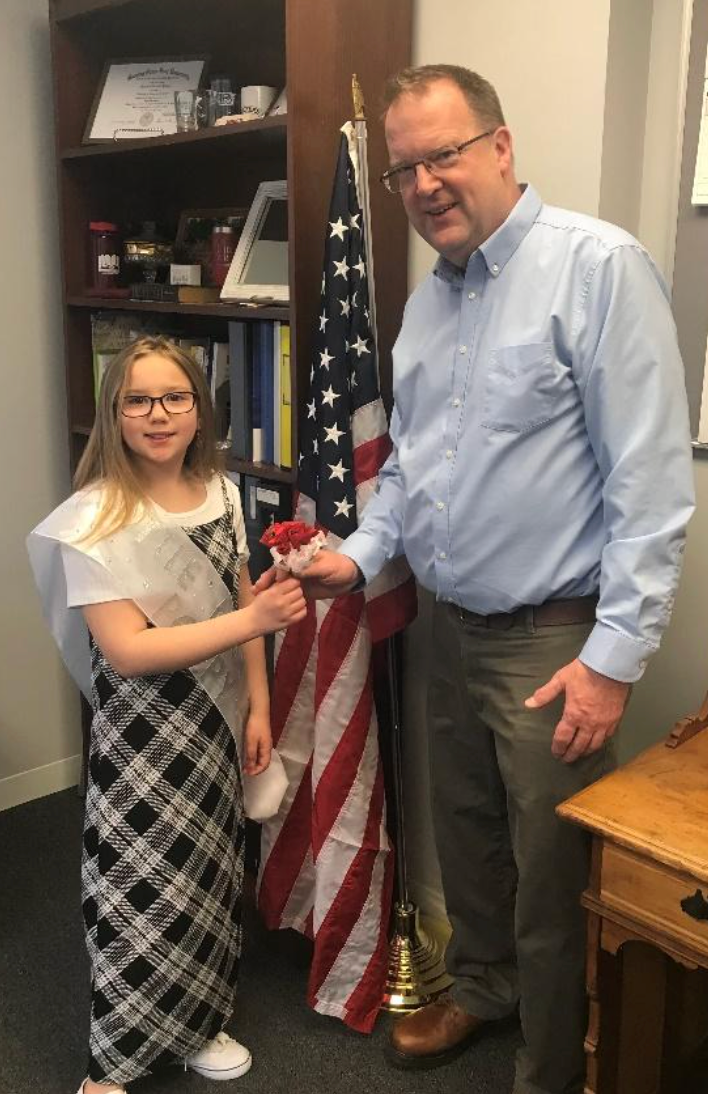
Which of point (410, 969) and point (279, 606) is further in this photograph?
point (410, 969)

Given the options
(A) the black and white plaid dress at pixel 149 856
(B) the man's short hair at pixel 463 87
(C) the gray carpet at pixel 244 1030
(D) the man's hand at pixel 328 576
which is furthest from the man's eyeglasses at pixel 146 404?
(C) the gray carpet at pixel 244 1030

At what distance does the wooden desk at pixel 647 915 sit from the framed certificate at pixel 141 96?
5.99 feet

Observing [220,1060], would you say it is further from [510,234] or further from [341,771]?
[510,234]

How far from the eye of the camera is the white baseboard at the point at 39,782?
116 inches

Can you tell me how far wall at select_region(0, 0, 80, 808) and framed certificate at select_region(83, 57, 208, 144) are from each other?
23 cm

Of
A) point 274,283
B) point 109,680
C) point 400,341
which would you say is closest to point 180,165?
point 274,283

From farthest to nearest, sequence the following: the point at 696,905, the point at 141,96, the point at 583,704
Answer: the point at 141,96, the point at 583,704, the point at 696,905

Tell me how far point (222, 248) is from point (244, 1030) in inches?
67.1

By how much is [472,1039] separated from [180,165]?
7.34 ft

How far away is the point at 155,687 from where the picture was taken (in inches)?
71.2

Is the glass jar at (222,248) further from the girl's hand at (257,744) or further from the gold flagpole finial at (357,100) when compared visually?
the girl's hand at (257,744)

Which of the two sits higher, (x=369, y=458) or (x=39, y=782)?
(x=369, y=458)

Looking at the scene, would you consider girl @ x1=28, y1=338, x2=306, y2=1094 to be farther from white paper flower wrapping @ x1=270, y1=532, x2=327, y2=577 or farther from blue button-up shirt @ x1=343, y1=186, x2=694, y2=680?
blue button-up shirt @ x1=343, y1=186, x2=694, y2=680

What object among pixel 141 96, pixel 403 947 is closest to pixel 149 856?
pixel 403 947
